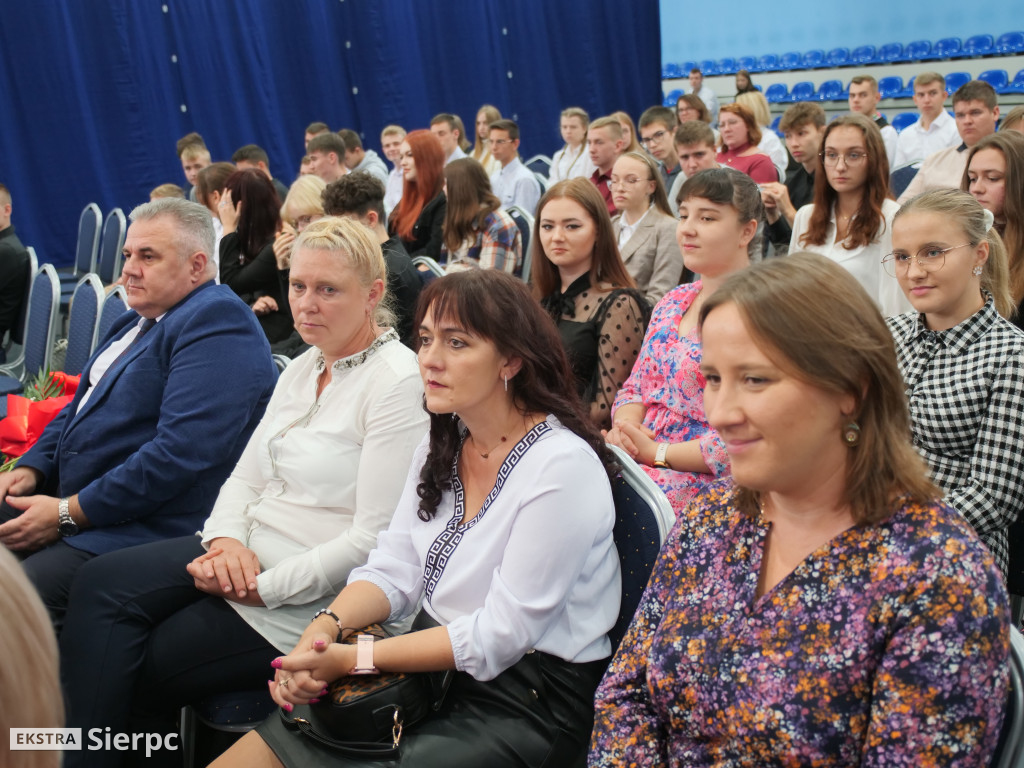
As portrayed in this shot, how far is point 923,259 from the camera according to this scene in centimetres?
209

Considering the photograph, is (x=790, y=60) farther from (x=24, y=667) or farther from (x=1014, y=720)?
(x=24, y=667)

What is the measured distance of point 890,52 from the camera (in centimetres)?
1152

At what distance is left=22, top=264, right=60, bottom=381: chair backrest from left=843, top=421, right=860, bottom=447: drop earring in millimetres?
3783

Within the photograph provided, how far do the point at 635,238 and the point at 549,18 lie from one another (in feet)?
29.7

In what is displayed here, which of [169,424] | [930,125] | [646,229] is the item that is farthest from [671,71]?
[169,424]

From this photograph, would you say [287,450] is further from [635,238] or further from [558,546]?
[635,238]

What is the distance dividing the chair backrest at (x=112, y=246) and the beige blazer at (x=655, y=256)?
400 cm

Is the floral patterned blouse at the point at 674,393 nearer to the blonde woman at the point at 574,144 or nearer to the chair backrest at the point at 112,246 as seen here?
the chair backrest at the point at 112,246

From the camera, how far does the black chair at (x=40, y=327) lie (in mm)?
4160

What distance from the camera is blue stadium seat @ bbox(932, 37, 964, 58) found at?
10.9 metres

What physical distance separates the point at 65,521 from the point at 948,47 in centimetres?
1138

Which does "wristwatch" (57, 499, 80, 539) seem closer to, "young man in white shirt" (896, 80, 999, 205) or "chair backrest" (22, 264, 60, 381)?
"chair backrest" (22, 264, 60, 381)

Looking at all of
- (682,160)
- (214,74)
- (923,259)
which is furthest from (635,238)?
(214,74)

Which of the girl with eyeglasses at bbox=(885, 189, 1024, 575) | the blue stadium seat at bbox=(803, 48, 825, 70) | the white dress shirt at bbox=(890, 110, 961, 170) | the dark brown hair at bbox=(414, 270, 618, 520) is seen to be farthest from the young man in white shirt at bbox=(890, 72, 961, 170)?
the dark brown hair at bbox=(414, 270, 618, 520)
